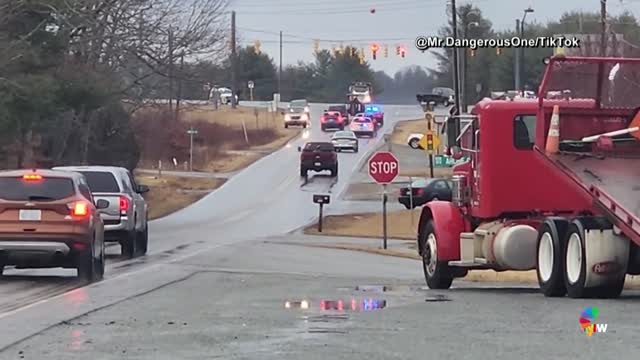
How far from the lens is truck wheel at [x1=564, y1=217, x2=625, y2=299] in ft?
50.6

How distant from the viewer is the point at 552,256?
16234mm

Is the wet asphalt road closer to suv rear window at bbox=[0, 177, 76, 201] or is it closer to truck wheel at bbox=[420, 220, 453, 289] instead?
truck wheel at bbox=[420, 220, 453, 289]

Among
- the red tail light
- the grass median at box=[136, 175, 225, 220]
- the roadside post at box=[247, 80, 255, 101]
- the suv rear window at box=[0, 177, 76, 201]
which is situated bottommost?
the grass median at box=[136, 175, 225, 220]

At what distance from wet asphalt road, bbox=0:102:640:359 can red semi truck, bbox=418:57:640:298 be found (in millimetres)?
528

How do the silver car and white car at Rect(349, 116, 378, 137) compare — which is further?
white car at Rect(349, 116, 378, 137)

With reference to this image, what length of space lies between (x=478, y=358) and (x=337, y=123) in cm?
8860

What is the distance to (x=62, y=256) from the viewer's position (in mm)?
19281

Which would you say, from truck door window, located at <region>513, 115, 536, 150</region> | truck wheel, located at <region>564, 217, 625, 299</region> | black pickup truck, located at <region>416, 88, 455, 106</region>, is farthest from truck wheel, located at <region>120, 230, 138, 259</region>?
black pickup truck, located at <region>416, 88, 455, 106</region>

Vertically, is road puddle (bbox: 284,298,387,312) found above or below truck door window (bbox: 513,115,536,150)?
below

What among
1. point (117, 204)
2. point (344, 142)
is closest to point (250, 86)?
point (344, 142)

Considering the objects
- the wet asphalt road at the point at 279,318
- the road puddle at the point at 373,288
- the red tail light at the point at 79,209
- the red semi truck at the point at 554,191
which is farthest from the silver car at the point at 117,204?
the red semi truck at the point at 554,191

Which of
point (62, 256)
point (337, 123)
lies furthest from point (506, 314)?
point (337, 123)

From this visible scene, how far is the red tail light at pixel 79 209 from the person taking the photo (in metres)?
19.3

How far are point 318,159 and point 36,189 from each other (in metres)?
45.8
